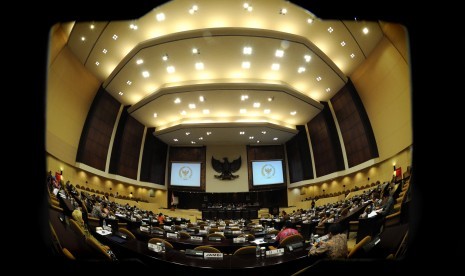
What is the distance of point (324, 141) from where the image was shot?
5.74 feet

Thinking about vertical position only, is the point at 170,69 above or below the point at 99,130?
above

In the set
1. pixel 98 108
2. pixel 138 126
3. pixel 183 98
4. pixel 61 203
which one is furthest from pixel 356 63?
pixel 61 203

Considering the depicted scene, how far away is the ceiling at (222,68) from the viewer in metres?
1.44


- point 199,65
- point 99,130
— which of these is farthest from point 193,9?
point 99,130

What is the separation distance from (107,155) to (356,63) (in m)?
1.88

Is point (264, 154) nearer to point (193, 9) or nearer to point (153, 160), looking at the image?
point (153, 160)

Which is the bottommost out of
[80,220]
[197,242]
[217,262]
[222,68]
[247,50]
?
[197,242]

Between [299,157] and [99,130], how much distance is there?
1621 mm

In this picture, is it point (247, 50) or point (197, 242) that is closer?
point (247, 50)

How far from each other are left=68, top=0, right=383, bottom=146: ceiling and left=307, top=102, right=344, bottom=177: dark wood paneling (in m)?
0.06

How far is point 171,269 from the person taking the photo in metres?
1.19

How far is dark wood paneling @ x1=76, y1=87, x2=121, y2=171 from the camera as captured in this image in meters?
1.45

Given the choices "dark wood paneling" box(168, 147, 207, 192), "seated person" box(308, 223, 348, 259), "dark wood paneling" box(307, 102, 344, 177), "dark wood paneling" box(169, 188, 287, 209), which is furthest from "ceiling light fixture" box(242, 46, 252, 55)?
"seated person" box(308, 223, 348, 259)

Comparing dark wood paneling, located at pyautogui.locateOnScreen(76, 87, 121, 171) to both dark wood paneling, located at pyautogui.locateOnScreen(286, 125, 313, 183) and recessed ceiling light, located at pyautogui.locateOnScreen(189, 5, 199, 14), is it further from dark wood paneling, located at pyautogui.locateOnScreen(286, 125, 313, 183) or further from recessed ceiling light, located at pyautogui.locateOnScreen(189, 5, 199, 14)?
dark wood paneling, located at pyautogui.locateOnScreen(286, 125, 313, 183)
